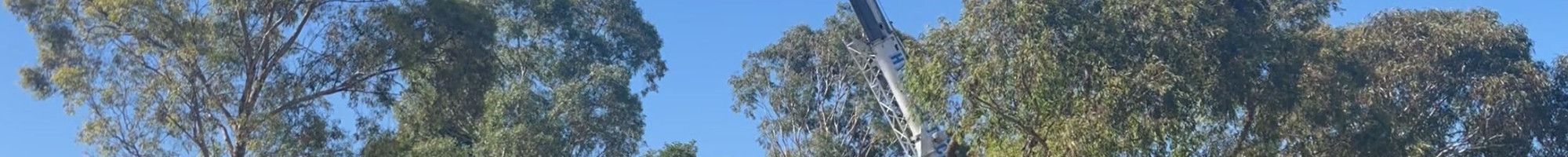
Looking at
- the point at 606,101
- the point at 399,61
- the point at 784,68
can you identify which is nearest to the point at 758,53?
the point at 784,68

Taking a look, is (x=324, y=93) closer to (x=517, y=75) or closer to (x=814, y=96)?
(x=517, y=75)

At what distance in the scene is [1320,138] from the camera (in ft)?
71.0

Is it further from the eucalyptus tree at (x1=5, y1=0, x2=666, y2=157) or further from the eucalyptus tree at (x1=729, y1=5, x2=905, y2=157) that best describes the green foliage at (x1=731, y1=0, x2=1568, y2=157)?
the eucalyptus tree at (x1=729, y1=5, x2=905, y2=157)

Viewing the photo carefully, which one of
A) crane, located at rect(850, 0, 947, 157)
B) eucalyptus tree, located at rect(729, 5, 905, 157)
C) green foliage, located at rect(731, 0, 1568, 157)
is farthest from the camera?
eucalyptus tree, located at rect(729, 5, 905, 157)

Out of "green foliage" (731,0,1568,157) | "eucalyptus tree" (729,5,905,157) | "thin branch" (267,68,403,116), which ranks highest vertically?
"eucalyptus tree" (729,5,905,157)

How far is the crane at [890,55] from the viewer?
28469mm

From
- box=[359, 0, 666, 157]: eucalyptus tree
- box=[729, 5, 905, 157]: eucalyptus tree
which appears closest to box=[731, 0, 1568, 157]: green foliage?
box=[359, 0, 666, 157]: eucalyptus tree

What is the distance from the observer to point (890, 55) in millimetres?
29609

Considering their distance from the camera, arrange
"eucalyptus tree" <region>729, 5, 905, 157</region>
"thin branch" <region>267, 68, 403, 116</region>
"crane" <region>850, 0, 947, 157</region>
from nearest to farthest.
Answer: "thin branch" <region>267, 68, 403, 116</region> < "crane" <region>850, 0, 947, 157</region> < "eucalyptus tree" <region>729, 5, 905, 157</region>

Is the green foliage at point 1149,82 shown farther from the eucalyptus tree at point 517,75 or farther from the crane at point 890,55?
the crane at point 890,55

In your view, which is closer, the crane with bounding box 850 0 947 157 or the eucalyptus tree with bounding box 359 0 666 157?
the eucalyptus tree with bounding box 359 0 666 157

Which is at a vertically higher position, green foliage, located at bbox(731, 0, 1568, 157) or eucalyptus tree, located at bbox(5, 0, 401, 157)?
eucalyptus tree, located at bbox(5, 0, 401, 157)

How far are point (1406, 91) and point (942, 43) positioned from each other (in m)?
9.66

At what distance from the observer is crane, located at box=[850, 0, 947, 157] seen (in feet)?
93.4
